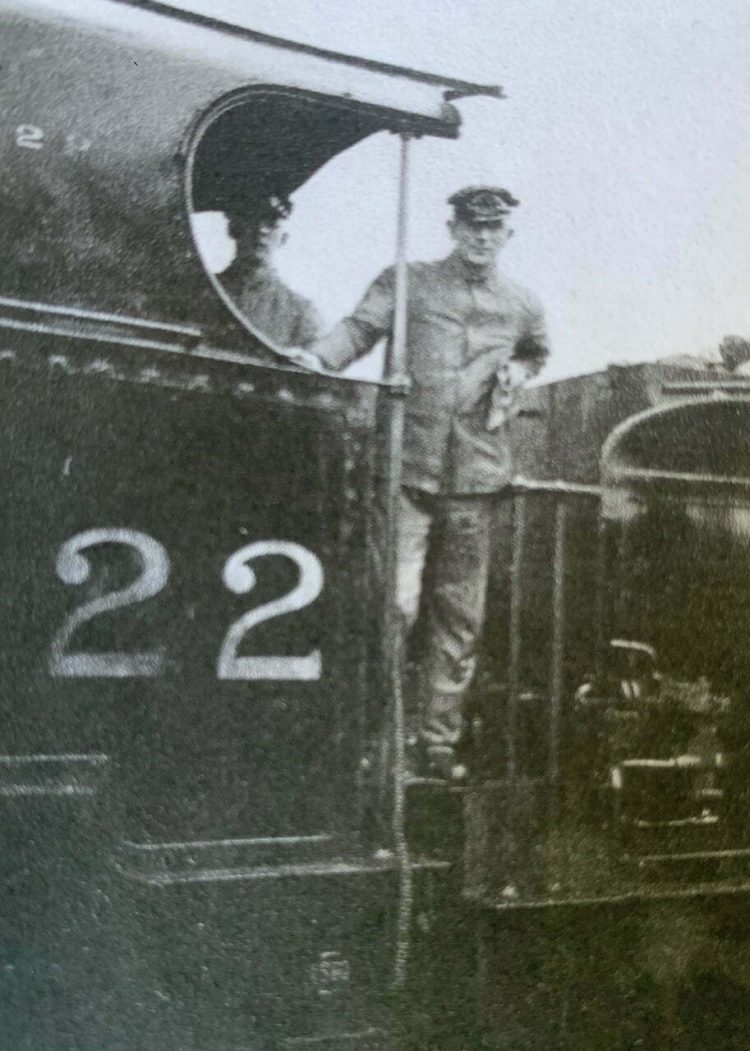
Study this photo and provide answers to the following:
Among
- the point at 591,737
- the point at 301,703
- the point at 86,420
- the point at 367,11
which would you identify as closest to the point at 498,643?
the point at 591,737

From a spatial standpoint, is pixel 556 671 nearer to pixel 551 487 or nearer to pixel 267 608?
pixel 551 487

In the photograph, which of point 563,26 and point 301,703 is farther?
point 563,26

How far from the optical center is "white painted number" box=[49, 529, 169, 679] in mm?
1497

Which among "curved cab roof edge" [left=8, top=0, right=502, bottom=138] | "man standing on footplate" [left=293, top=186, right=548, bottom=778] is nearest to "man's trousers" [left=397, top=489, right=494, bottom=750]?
"man standing on footplate" [left=293, top=186, right=548, bottom=778]

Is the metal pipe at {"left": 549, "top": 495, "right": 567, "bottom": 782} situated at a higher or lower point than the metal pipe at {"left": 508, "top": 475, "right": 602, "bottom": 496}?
lower

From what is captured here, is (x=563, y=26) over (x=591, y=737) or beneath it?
over

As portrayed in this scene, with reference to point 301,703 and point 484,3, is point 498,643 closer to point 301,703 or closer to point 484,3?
point 301,703

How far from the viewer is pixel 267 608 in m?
1.59

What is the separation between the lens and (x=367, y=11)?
1659 mm

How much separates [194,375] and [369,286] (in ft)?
1.14

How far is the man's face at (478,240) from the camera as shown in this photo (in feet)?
5.53

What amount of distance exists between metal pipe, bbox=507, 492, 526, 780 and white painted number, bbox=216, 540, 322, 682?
1.16ft

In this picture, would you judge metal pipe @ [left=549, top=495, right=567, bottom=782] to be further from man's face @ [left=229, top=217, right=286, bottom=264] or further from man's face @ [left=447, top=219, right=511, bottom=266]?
man's face @ [left=229, top=217, right=286, bottom=264]

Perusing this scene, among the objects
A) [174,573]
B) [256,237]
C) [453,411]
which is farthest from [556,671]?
[256,237]
